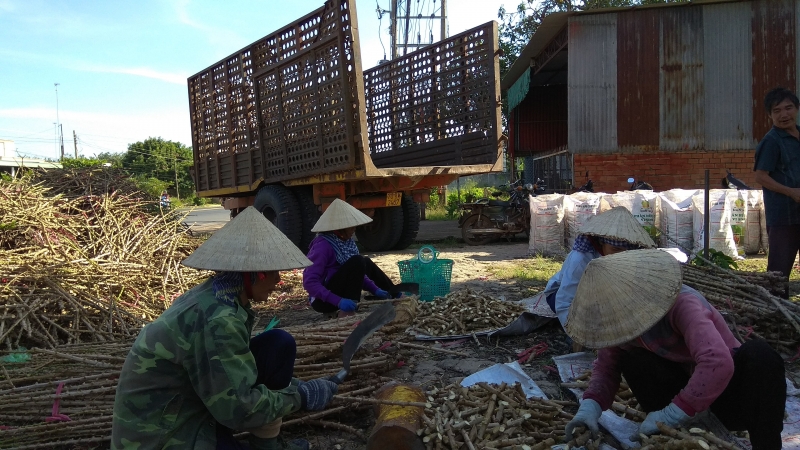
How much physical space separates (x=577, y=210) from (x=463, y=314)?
4.49m

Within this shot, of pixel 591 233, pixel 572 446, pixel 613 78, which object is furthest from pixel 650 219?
pixel 572 446

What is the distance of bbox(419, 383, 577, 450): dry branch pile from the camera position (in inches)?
96.9

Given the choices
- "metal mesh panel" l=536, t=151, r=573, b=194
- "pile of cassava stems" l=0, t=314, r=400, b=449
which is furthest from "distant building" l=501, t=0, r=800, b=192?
"pile of cassava stems" l=0, t=314, r=400, b=449

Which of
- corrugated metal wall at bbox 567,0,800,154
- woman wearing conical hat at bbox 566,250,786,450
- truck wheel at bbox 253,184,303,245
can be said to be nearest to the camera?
woman wearing conical hat at bbox 566,250,786,450

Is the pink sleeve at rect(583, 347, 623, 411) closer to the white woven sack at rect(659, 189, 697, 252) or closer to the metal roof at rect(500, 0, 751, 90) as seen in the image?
the white woven sack at rect(659, 189, 697, 252)

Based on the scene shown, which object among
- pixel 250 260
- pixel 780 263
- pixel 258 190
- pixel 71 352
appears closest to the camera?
pixel 250 260

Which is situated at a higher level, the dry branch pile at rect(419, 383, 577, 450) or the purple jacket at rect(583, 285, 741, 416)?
the purple jacket at rect(583, 285, 741, 416)

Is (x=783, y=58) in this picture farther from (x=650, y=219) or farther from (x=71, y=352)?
(x=71, y=352)

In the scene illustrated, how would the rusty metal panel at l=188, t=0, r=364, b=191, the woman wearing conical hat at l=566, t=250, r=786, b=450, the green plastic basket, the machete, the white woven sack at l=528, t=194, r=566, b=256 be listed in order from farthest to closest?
the white woven sack at l=528, t=194, r=566, b=256
the rusty metal panel at l=188, t=0, r=364, b=191
the green plastic basket
the machete
the woman wearing conical hat at l=566, t=250, r=786, b=450

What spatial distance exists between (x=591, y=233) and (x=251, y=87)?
6.66 m

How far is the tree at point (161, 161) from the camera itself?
50719 millimetres

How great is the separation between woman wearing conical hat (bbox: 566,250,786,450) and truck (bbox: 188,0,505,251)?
4.92 m

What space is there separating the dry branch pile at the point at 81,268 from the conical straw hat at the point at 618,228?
3.47 meters

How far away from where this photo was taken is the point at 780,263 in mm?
4238
